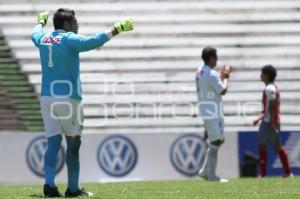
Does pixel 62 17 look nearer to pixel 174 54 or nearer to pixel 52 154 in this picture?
pixel 52 154

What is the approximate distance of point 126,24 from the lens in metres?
7.64

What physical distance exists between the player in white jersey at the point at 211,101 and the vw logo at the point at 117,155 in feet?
10.1

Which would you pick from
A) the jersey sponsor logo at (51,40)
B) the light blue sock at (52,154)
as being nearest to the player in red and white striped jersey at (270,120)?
the light blue sock at (52,154)

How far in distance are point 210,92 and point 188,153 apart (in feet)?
10.5

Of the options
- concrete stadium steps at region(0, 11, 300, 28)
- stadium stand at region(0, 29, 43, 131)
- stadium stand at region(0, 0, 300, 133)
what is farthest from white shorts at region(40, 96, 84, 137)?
concrete stadium steps at region(0, 11, 300, 28)

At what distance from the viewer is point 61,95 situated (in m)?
8.11

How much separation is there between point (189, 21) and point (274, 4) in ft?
6.01

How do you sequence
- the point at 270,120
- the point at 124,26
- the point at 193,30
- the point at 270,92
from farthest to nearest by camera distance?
1. the point at 193,30
2. the point at 270,120
3. the point at 270,92
4. the point at 124,26

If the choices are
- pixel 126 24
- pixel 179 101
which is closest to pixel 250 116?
pixel 179 101

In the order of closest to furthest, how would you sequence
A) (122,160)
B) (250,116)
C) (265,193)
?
(265,193), (122,160), (250,116)

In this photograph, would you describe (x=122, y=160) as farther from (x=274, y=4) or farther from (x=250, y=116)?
(x=274, y=4)

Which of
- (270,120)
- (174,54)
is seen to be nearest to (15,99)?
(174,54)

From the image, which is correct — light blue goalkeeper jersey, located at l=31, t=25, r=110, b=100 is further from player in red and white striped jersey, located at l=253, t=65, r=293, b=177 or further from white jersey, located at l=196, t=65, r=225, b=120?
player in red and white striped jersey, located at l=253, t=65, r=293, b=177

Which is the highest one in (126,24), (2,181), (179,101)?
(126,24)
